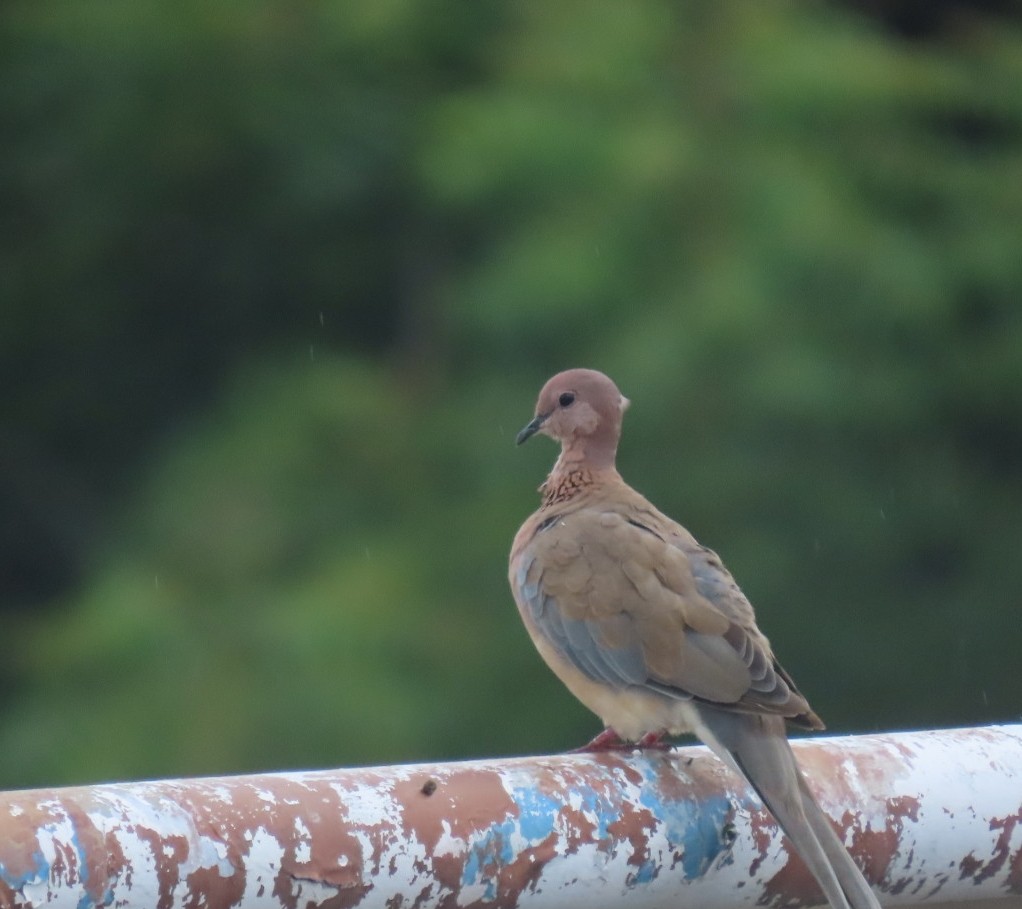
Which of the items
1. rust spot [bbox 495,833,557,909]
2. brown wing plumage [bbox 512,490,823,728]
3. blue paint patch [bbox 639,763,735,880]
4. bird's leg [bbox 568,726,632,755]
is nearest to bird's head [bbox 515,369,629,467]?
brown wing plumage [bbox 512,490,823,728]

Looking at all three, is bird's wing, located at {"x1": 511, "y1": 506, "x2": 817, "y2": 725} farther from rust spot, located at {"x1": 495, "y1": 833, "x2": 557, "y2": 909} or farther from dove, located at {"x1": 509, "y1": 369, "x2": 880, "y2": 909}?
rust spot, located at {"x1": 495, "y1": 833, "x2": 557, "y2": 909}

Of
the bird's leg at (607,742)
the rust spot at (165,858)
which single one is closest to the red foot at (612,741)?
the bird's leg at (607,742)

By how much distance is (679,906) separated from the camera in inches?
66.1

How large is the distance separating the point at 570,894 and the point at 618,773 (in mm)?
207

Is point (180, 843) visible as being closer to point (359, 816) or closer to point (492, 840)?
point (359, 816)

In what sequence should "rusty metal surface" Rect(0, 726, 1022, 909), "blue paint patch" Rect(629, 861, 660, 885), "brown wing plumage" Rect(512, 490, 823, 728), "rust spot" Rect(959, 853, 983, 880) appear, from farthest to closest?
"brown wing plumage" Rect(512, 490, 823, 728) → "rust spot" Rect(959, 853, 983, 880) → "blue paint patch" Rect(629, 861, 660, 885) → "rusty metal surface" Rect(0, 726, 1022, 909)

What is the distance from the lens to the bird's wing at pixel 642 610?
8.13ft

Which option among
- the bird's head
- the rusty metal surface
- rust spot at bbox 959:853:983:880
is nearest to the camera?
the rusty metal surface

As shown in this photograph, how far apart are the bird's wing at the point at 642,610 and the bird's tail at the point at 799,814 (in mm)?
244

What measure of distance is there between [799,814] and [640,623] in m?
0.97

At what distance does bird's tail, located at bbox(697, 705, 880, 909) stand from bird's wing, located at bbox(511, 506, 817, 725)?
0.24 meters

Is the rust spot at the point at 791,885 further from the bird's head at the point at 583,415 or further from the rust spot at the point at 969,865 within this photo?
the bird's head at the point at 583,415

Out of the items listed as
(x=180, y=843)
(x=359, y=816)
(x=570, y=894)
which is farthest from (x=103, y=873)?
(x=570, y=894)

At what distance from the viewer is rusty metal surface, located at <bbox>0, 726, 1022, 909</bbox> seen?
1.30 metres
